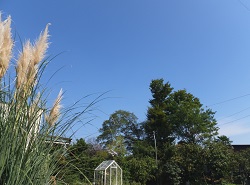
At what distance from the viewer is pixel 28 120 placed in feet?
4.63

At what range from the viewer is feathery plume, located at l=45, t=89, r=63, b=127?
1696 millimetres

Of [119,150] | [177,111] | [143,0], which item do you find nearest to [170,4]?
[143,0]

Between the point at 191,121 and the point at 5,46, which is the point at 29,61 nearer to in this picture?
the point at 5,46

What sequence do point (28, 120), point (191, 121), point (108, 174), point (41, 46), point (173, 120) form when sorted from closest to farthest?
point (28, 120) → point (41, 46) → point (108, 174) → point (191, 121) → point (173, 120)

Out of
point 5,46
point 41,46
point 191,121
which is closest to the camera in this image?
point 5,46

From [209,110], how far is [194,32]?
16.7 meters

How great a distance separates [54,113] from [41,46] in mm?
443

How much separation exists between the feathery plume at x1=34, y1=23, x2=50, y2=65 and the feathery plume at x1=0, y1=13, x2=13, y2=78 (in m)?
0.15

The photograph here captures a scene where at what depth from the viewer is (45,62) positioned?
66.1 inches

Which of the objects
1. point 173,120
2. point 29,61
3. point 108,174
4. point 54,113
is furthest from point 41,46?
point 173,120

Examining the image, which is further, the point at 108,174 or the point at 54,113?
the point at 108,174

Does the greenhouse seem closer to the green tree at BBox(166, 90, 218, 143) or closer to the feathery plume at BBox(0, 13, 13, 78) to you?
the feathery plume at BBox(0, 13, 13, 78)

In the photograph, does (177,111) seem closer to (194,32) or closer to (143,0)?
(194,32)

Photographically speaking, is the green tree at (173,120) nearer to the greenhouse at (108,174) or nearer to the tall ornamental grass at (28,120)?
the greenhouse at (108,174)
